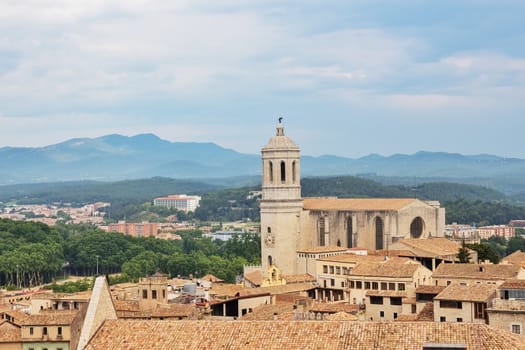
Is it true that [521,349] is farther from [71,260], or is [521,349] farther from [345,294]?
[71,260]

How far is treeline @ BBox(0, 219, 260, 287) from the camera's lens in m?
101

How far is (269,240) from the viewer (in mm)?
74938

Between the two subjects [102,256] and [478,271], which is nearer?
[478,271]

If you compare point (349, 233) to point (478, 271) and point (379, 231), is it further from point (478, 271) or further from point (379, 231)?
point (478, 271)

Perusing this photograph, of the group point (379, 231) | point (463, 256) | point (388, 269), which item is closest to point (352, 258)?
point (463, 256)

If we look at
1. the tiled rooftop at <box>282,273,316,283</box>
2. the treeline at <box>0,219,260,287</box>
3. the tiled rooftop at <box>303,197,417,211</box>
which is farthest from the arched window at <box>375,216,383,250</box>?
the treeline at <box>0,219,260,287</box>

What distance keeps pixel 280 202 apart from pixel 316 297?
13.2m

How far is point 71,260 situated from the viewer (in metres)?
121

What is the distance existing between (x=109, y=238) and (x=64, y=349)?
81.4 m

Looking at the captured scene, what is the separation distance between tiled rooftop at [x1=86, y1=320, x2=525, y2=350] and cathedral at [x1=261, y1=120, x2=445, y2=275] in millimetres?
45490

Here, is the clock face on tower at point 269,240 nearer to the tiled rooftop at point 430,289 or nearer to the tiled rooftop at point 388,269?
the tiled rooftop at point 388,269

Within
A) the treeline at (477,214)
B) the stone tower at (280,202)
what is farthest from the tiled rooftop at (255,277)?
the treeline at (477,214)

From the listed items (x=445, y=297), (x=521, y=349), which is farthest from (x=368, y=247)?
(x=521, y=349)

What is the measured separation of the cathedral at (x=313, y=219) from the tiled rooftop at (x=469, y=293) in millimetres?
28411
